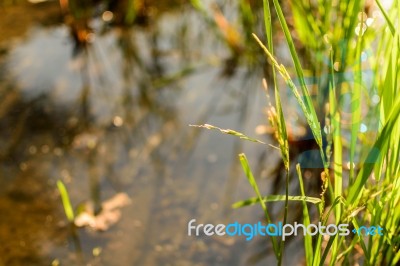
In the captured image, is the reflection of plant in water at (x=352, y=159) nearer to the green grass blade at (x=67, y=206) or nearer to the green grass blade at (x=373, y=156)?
the green grass blade at (x=373, y=156)

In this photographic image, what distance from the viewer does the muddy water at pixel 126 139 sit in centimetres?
155

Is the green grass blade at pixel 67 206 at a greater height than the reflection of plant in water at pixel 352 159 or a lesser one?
lesser

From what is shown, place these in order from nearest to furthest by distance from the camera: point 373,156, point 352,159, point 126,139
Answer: point 373,156, point 352,159, point 126,139

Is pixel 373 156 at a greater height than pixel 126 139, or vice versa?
pixel 373 156

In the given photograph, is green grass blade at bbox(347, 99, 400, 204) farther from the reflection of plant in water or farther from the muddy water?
the muddy water

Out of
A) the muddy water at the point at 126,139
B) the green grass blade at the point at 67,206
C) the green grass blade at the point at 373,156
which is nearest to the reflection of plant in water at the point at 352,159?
the green grass blade at the point at 373,156

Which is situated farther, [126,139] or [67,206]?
[126,139]

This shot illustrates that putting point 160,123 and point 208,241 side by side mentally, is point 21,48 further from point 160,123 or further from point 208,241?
point 208,241

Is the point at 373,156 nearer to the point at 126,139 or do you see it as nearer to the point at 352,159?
the point at 352,159

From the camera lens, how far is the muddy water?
155cm

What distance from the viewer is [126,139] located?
1923 millimetres

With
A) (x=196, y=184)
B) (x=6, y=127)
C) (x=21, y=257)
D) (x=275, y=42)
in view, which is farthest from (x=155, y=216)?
(x=275, y=42)

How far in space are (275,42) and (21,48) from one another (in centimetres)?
113

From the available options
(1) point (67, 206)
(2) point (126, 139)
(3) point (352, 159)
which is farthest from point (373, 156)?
(2) point (126, 139)
